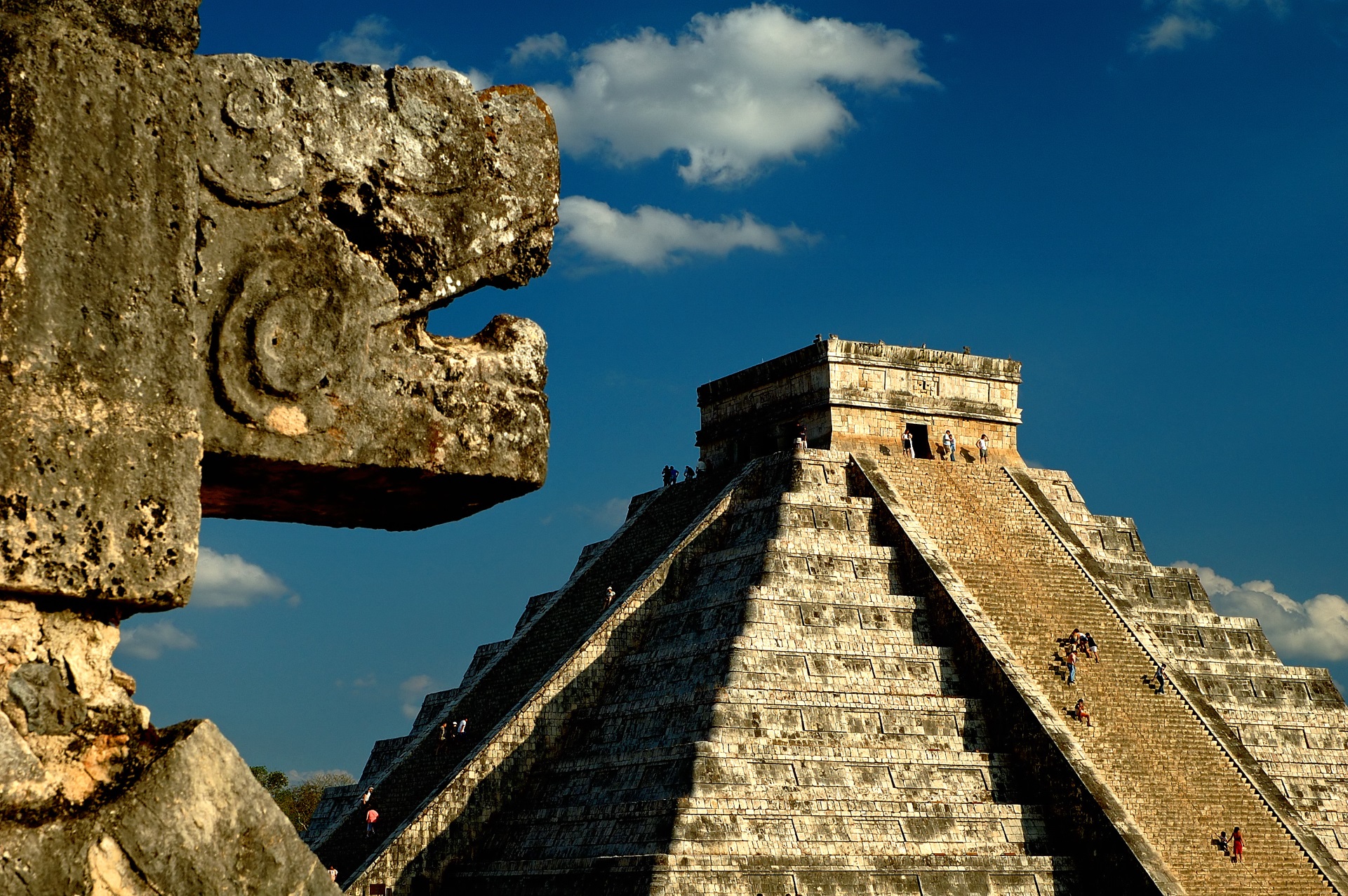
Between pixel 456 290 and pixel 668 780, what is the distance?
22831 mm

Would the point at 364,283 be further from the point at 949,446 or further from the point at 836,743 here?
the point at 949,446

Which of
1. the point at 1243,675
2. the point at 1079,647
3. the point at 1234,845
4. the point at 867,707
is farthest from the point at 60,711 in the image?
the point at 1243,675

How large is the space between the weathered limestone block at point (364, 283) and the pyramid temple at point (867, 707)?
20914mm

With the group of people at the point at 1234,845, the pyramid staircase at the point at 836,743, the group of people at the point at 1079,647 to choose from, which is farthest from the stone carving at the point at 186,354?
the group of people at the point at 1079,647

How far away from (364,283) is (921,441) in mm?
33342

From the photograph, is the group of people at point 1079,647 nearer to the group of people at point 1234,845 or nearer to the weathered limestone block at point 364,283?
the group of people at point 1234,845

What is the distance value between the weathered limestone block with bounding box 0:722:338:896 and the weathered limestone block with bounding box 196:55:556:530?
0.62 meters

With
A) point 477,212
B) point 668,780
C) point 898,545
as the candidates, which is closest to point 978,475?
point 898,545

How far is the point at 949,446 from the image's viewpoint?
118 feet

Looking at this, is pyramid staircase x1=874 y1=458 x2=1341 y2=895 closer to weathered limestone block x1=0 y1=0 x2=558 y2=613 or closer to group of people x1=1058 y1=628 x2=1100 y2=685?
group of people x1=1058 y1=628 x2=1100 y2=685

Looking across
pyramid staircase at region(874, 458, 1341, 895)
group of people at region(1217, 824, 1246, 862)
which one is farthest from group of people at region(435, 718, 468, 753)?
group of people at region(1217, 824, 1246, 862)

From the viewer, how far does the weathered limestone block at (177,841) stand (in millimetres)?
2844

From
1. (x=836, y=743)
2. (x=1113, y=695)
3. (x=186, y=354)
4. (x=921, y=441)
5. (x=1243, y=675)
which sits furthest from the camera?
(x=921, y=441)

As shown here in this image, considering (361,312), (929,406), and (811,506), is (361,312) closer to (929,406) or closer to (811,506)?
(811,506)
